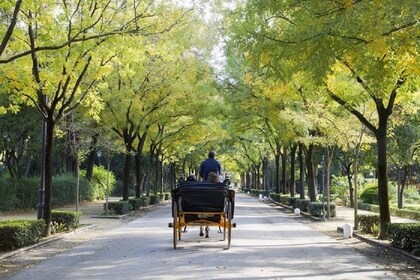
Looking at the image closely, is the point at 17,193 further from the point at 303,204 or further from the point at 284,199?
the point at 284,199

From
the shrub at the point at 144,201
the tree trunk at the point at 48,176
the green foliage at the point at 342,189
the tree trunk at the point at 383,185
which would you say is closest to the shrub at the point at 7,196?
the shrub at the point at 144,201

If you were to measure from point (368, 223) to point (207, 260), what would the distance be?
864cm

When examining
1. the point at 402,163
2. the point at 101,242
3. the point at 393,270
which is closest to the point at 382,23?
the point at 393,270

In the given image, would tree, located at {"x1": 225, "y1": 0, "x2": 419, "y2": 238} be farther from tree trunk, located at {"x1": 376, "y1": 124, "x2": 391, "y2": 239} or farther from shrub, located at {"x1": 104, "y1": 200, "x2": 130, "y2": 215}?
shrub, located at {"x1": 104, "y1": 200, "x2": 130, "y2": 215}

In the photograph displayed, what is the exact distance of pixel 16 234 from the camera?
1316 centimetres

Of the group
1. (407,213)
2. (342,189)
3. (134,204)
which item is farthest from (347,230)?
(342,189)

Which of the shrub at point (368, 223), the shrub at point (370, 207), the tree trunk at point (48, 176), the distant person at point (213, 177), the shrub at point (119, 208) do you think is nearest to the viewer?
the distant person at point (213, 177)

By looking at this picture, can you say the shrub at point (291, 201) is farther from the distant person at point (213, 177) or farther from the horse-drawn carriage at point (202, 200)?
the horse-drawn carriage at point (202, 200)

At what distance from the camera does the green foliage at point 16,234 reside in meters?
13.0

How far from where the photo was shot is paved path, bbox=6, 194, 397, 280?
9.95 m

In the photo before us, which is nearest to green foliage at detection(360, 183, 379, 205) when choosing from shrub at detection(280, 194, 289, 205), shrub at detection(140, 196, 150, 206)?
shrub at detection(280, 194, 289, 205)

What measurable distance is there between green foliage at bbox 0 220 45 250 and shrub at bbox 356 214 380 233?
1025 centimetres

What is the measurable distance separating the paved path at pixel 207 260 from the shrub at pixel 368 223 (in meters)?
1.75

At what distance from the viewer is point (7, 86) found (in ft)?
44.1
